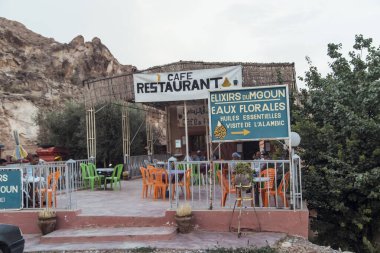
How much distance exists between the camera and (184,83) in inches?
485

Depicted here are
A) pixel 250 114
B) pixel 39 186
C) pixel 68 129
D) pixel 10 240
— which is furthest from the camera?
pixel 68 129

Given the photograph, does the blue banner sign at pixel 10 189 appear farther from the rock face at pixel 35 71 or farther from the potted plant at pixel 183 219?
the rock face at pixel 35 71

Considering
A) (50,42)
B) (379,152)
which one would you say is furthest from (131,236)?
Result: (50,42)

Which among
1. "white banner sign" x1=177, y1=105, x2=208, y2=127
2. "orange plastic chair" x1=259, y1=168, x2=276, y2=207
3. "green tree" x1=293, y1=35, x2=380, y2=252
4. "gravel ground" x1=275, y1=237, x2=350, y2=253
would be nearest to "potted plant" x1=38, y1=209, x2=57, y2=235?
"orange plastic chair" x1=259, y1=168, x2=276, y2=207

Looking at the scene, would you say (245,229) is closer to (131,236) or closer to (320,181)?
(131,236)

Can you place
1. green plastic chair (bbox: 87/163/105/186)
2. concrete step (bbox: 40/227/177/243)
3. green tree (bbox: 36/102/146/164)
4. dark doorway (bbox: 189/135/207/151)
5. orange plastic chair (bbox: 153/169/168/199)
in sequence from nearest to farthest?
concrete step (bbox: 40/227/177/243), orange plastic chair (bbox: 153/169/168/199), green plastic chair (bbox: 87/163/105/186), dark doorway (bbox: 189/135/207/151), green tree (bbox: 36/102/146/164)

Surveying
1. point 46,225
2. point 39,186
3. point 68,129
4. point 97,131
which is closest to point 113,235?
point 46,225

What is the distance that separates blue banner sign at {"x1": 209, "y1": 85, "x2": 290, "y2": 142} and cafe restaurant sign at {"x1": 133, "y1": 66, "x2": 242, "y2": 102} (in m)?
4.45

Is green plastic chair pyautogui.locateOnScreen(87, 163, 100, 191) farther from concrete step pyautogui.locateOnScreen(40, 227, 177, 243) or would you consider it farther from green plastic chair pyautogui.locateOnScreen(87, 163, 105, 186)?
concrete step pyautogui.locateOnScreen(40, 227, 177, 243)

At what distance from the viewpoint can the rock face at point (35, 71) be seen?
3030 cm

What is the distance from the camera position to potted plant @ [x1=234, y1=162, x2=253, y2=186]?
6977mm

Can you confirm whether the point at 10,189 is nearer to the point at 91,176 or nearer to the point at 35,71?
the point at 91,176

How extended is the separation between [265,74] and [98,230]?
7624 mm

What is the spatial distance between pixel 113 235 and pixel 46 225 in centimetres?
148
